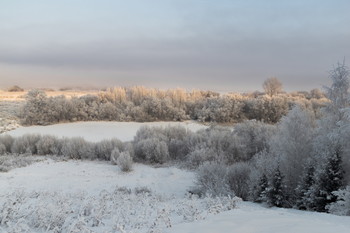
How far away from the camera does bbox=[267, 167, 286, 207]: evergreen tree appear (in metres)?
8.50

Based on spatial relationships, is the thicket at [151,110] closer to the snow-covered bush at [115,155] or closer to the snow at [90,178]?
the snow-covered bush at [115,155]

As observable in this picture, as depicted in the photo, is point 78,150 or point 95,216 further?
point 78,150

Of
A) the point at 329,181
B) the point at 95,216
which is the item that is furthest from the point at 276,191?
the point at 95,216

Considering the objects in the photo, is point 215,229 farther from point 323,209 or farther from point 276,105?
point 276,105

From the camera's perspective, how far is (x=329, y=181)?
8.24m

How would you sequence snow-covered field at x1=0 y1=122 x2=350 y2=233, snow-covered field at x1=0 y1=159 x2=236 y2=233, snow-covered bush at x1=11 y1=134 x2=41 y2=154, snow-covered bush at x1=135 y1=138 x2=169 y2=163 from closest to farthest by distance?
1. snow-covered field at x1=0 y1=122 x2=350 y2=233
2. snow-covered field at x1=0 y1=159 x2=236 y2=233
3. snow-covered bush at x1=135 y1=138 x2=169 y2=163
4. snow-covered bush at x1=11 y1=134 x2=41 y2=154

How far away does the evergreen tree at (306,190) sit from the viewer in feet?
26.9

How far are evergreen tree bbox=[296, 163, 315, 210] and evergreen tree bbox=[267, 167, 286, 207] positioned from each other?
40 centimetres

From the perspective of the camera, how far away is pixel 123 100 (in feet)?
86.0

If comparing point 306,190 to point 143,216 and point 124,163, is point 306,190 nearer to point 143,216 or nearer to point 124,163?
point 143,216

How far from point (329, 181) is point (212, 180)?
3.23 meters

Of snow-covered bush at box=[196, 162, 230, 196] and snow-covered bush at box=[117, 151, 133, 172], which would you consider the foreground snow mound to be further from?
snow-covered bush at box=[117, 151, 133, 172]

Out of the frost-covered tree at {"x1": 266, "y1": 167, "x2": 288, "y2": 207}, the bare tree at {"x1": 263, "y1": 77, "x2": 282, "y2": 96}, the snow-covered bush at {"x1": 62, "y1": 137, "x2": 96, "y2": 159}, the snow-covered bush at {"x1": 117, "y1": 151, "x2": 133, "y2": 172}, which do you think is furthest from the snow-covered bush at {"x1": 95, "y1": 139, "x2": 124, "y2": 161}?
the bare tree at {"x1": 263, "y1": 77, "x2": 282, "y2": 96}

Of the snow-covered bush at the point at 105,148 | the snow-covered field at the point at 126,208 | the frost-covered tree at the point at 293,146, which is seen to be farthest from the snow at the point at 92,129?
the frost-covered tree at the point at 293,146
